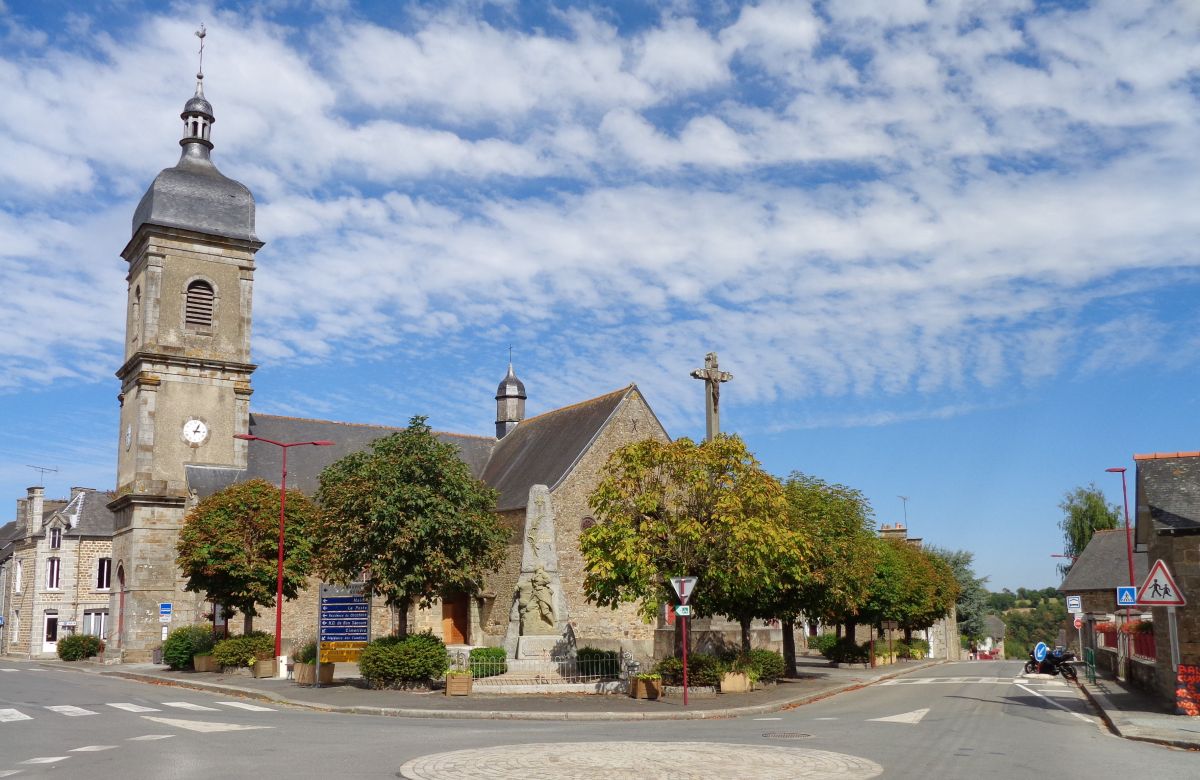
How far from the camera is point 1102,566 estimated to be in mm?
53469

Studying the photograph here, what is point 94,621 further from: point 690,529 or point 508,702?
point 690,529

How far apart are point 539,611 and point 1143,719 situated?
A: 1383 centimetres

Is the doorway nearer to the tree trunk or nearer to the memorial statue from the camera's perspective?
the memorial statue

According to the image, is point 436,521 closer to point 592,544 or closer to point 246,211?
point 592,544

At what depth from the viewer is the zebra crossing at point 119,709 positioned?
18234 mm

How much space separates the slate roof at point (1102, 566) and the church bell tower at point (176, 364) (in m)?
43.2

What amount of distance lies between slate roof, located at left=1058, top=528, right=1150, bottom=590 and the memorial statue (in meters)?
37.5

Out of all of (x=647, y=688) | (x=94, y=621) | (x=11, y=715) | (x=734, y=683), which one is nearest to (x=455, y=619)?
(x=734, y=683)

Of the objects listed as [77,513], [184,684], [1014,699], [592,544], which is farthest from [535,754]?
[77,513]

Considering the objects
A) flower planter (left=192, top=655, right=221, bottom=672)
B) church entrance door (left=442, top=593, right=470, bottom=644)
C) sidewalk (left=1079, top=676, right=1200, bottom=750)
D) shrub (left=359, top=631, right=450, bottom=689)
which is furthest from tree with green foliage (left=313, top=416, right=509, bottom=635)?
sidewalk (left=1079, top=676, right=1200, bottom=750)

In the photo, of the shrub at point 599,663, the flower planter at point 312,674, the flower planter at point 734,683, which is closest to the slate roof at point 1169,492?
the flower planter at point 734,683

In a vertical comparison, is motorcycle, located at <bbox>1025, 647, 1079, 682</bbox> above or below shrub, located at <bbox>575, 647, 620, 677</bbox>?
below

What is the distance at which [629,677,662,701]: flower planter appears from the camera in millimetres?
21672

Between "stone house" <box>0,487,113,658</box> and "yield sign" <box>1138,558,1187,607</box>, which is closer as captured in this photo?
"yield sign" <box>1138,558,1187,607</box>
